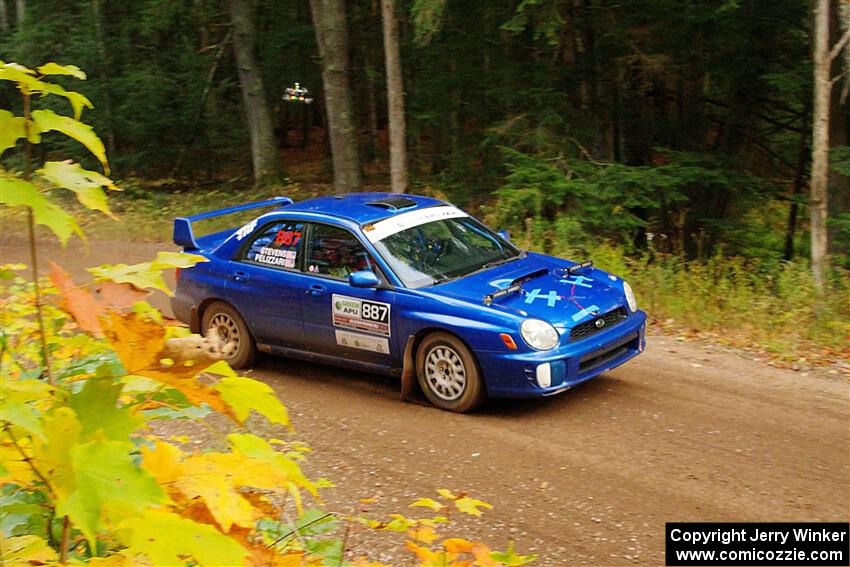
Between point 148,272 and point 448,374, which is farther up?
point 148,272

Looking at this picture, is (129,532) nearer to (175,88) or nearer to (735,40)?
(735,40)

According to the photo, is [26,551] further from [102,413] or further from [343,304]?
[343,304]

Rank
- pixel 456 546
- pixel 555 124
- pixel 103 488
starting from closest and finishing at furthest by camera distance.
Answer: pixel 103 488, pixel 456 546, pixel 555 124

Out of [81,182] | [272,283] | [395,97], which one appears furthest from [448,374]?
[395,97]

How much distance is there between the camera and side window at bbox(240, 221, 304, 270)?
8.81 m

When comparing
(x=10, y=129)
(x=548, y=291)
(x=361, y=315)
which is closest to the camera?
(x=10, y=129)

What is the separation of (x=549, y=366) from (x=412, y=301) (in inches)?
54.2

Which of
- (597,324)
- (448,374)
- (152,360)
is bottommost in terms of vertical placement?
(448,374)

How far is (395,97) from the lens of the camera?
55.5 ft

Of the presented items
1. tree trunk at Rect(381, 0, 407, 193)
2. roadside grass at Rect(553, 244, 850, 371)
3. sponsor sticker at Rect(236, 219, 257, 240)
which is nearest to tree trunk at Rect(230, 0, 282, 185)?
tree trunk at Rect(381, 0, 407, 193)

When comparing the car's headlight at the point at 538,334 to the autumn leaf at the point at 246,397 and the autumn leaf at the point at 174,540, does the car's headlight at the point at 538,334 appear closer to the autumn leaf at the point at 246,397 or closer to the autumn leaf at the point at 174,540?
the autumn leaf at the point at 246,397

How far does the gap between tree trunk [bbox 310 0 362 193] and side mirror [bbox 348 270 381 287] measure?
1097 cm

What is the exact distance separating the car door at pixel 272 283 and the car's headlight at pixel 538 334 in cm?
235

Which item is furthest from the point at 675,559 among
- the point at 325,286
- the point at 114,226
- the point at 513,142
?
the point at 114,226
